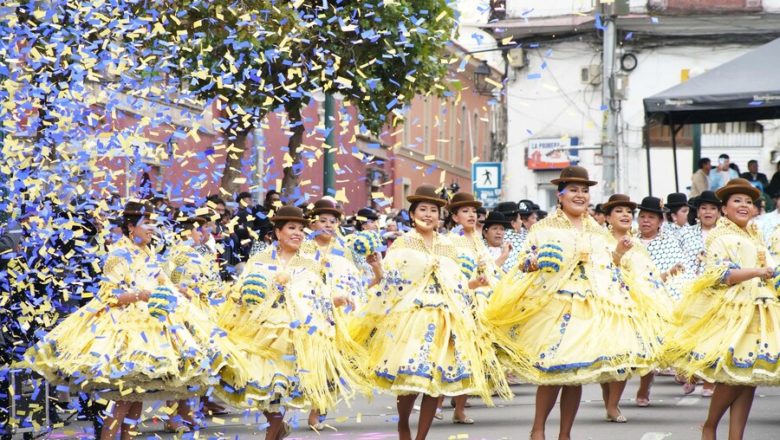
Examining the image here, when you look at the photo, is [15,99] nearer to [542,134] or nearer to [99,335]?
[99,335]

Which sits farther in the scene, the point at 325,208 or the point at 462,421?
the point at 325,208

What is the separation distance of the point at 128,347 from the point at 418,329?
204 cm

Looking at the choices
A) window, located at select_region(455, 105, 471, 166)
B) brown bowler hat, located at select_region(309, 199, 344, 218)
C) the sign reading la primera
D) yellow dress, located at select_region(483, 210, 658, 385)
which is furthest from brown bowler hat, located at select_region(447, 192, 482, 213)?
window, located at select_region(455, 105, 471, 166)

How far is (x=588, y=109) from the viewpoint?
1369 inches

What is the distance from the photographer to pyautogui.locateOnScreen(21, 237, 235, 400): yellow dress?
9781 millimetres

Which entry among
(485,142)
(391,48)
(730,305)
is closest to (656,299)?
(730,305)

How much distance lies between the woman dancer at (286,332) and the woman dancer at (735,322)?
97.3 inches

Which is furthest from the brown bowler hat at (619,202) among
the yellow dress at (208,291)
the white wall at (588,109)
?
the white wall at (588,109)

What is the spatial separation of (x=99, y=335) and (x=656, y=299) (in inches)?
224

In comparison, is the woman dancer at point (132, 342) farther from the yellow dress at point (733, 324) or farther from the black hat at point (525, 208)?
the black hat at point (525, 208)

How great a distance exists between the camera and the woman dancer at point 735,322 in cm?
968

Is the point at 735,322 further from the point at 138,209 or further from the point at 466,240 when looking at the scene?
the point at 138,209

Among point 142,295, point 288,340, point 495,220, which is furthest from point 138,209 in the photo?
point 495,220

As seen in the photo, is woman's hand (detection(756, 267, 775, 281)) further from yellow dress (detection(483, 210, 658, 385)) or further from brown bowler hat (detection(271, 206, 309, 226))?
brown bowler hat (detection(271, 206, 309, 226))
